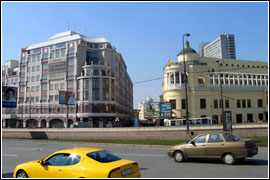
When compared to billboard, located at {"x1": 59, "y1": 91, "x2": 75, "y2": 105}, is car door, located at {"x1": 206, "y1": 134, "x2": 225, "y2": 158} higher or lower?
lower

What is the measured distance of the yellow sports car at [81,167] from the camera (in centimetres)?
657

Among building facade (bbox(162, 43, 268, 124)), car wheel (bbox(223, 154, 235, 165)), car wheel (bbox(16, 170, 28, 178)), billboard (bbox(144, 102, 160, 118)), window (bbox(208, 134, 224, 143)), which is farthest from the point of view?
building facade (bbox(162, 43, 268, 124))

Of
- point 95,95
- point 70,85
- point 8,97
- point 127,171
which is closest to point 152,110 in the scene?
point 95,95

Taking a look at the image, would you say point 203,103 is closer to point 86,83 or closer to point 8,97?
point 86,83

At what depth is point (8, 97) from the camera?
27219 millimetres

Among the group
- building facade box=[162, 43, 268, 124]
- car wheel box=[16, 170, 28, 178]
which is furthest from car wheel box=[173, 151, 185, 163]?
building facade box=[162, 43, 268, 124]

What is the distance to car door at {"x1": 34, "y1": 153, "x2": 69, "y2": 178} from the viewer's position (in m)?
7.14

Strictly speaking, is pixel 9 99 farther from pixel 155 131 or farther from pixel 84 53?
pixel 84 53

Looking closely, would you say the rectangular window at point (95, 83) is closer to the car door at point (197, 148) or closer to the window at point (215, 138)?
the car door at point (197, 148)

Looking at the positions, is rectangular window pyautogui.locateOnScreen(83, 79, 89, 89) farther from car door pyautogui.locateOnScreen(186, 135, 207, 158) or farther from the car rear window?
the car rear window

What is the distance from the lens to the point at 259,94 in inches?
2393

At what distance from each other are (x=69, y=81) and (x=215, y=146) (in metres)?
60.4

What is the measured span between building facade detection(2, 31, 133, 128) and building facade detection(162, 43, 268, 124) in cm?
1721

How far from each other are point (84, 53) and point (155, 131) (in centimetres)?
4418
